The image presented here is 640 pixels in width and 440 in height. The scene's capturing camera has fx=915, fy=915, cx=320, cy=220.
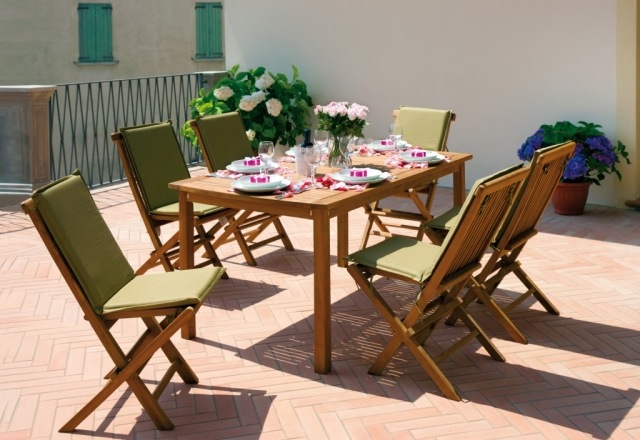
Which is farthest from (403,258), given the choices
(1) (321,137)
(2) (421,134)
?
(2) (421,134)

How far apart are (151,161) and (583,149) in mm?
3452

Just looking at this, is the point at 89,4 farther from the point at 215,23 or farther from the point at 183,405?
the point at 183,405

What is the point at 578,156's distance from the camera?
6.98 meters

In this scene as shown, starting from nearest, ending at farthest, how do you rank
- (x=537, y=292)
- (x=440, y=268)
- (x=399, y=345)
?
1. (x=440, y=268)
2. (x=399, y=345)
3. (x=537, y=292)

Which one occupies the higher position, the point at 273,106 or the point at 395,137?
the point at 273,106

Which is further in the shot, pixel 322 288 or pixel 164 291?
pixel 322 288

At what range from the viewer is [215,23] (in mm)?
17781

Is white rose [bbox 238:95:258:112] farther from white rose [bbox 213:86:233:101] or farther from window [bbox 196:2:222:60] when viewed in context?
window [bbox 196:2:222:60]

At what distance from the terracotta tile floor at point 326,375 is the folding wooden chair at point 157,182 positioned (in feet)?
1.26

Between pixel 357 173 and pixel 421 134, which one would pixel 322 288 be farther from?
pixel 421 134

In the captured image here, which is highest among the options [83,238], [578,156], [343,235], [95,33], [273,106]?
[95,33]

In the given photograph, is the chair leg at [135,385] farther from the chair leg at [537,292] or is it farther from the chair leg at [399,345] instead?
the chair leg at [537,292]

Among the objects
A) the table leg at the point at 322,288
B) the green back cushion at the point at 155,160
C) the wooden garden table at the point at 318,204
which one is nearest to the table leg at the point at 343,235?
the wooden garden table at the point at 318,204

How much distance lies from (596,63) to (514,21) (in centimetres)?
79
